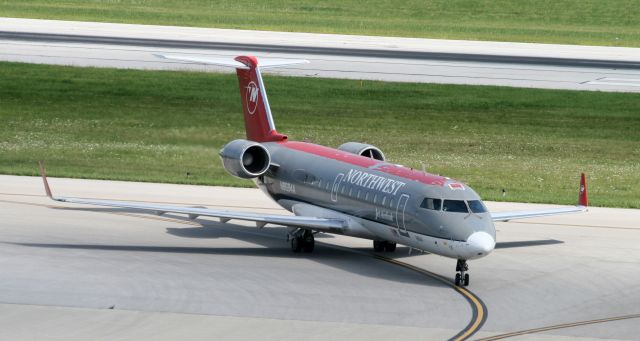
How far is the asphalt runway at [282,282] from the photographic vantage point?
25.2 m

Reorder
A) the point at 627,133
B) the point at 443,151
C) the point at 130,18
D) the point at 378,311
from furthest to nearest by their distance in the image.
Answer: the point at 130,18, the point at 627,133, the point at 443,151, the point at 378,311

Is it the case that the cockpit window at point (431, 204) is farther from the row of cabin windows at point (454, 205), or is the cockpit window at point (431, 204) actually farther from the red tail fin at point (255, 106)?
the red tail fin at point (255, 106)

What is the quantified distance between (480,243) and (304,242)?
251 inches

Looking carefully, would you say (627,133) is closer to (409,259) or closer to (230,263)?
(409,259)

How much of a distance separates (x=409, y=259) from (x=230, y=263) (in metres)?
5.02

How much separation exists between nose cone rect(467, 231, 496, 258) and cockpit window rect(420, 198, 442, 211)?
133cm

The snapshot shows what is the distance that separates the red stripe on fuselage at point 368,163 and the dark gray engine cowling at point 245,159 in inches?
46.1

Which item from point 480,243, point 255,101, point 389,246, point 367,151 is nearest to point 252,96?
point 255,101

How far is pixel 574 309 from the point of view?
27250mm

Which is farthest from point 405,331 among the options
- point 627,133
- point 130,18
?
point 130,18

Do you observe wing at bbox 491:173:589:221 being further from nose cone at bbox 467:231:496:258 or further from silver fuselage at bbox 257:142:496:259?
nose cone at bbox 467:231:496:258

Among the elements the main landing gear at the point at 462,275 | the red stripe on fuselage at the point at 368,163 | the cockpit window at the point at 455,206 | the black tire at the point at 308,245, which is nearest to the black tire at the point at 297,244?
the black tire at the point at 308,245

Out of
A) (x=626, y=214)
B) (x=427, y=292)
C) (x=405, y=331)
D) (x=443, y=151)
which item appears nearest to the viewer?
(x=405, y=331)

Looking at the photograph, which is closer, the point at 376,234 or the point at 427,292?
the point at 427,292
